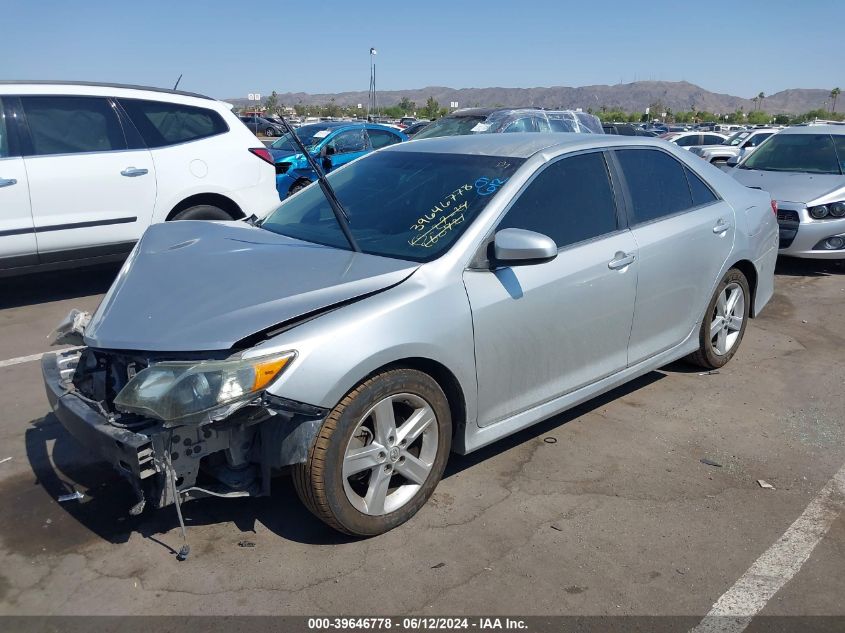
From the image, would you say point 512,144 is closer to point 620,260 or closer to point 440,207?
point 440,207

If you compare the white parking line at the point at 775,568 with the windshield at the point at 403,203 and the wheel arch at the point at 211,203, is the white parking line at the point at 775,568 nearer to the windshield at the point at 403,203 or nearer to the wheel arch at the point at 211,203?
the windshield at the point at 403,203

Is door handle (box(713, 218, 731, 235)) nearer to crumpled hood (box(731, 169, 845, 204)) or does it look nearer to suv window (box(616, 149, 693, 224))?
suv window (box(616, 149, 693, 224))

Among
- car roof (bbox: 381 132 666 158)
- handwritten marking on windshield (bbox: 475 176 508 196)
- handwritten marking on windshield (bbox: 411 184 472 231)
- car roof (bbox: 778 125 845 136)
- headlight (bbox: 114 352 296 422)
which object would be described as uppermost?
car roof (bbox: 381 132 666 158)

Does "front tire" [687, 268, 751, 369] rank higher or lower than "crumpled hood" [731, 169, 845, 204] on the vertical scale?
lower

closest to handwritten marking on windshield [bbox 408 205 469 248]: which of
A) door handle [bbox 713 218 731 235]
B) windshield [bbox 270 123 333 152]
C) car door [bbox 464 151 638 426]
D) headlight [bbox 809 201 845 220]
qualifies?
car door [bbox 464 151 638 426]

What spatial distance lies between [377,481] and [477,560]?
0.53m

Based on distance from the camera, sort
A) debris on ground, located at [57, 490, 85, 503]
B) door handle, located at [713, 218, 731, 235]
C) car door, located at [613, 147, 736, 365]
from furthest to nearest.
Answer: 1. door handle, located at [713, 218, 731, 235]
2. car door, located at [613, 147, 736, 365]
3. debris on ground, located at [57, 490, 85, 503]

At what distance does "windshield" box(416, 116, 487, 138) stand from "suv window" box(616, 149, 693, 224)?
7.27 meters

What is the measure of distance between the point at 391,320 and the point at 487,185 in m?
1.07

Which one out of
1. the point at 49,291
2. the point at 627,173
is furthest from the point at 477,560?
the point at 49,291

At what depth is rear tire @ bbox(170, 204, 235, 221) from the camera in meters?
6.90

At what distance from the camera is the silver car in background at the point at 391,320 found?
2709mm

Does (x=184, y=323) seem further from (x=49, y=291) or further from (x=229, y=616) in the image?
(x=49, y=291)

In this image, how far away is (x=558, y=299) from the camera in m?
3.58
